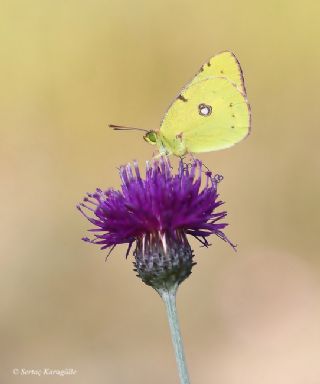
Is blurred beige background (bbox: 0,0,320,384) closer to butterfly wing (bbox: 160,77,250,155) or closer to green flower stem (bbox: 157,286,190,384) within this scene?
butterfly wing (bbox: 160,77,250,155)

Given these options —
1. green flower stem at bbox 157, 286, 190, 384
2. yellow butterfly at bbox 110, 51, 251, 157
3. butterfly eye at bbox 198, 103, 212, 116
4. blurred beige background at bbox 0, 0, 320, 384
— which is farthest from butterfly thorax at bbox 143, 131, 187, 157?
blurred beige background at bbox 0, 0, 320, 384

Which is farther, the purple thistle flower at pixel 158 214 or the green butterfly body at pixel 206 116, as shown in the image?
the green butterfly body at pixel 206 116

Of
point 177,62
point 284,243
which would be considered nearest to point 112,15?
point 177,62

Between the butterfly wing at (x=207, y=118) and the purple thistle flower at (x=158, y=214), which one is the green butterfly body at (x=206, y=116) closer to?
the butterfly wing at (x=207, y=118)

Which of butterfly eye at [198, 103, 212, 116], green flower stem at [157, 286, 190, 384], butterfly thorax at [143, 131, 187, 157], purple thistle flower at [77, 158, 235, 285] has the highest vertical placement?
butterfly eye at [198, 103, 212, 116]

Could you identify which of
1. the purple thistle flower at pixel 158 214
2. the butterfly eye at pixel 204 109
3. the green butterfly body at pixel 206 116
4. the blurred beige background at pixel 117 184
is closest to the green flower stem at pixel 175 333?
the purple thistle flower at pixel 158 214

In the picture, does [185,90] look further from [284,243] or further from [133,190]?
[284,243]

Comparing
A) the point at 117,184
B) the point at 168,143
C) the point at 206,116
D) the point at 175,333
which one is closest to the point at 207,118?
the point at 206,116
